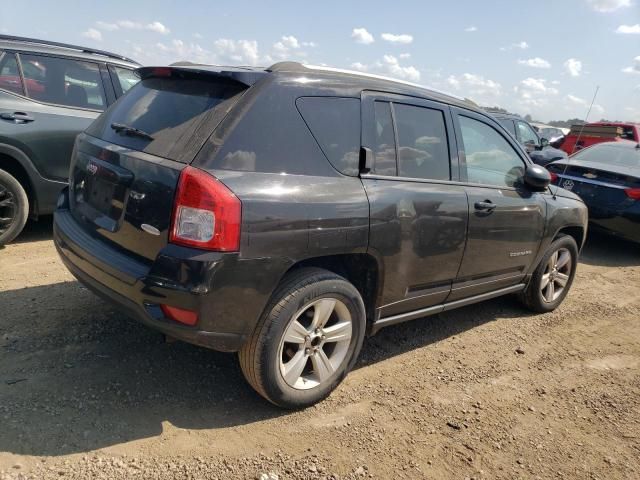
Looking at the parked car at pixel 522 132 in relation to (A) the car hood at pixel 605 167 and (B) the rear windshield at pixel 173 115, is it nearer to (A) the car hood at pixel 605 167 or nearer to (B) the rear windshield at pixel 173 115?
(A) the car hood at pixel 605 167

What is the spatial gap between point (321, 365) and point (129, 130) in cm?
171

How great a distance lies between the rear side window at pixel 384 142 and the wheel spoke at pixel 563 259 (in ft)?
8.32

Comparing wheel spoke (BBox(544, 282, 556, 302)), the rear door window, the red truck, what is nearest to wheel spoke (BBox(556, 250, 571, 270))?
wheel spoke (BBox(544, 282, 556, 302))

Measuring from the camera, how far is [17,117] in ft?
15.6

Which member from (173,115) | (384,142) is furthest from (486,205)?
(173,115)

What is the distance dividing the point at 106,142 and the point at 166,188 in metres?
0.79

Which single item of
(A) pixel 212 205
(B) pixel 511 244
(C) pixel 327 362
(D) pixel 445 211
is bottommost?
(C) pixel 327 362

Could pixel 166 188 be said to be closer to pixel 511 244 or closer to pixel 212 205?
pixel 212 205

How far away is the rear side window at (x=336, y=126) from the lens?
9.18ft

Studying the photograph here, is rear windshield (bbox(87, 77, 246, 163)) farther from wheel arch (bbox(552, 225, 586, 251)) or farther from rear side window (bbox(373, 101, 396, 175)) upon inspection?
wheel arch (bbox(552, 225, 586, 251))

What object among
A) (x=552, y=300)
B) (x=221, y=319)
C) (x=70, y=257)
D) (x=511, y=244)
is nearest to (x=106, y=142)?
(x=70, y=257)

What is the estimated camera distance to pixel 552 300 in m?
4.88

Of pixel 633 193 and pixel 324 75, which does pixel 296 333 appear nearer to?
pixel 324 75

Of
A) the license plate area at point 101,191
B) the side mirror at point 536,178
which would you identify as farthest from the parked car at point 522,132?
the license plate area at point 101,191
